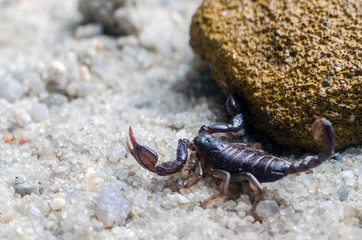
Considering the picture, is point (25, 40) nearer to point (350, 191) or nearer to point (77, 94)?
point (77, 94)

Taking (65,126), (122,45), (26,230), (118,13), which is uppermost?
(118,13)

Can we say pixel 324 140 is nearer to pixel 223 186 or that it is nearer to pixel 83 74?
pixel 223 186

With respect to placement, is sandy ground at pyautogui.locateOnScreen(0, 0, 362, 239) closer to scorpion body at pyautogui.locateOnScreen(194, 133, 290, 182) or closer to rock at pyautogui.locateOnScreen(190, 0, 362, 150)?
scorpion body at pyautogui.locateOnScreen(194, 133, 290, 182)

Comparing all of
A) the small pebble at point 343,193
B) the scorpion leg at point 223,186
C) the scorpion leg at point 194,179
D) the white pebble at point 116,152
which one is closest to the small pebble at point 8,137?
the white pebble at point 116,152

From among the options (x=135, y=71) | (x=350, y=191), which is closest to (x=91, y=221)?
(x=350, y=191)

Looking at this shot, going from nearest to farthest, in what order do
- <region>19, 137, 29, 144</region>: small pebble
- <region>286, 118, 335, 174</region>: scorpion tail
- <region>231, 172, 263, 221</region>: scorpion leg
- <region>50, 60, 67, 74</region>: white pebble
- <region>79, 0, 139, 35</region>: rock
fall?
<region>286, 118, 335, 174</region>: scorpion tail < <region>231, 172, 263, 221</region>: scorpion leg < <region>19, 137, 29, 144</region>: small pebble < <region>50, 60, 67, 74</region>: white pebble < <region>79, 0, 139, 35</region>: rock

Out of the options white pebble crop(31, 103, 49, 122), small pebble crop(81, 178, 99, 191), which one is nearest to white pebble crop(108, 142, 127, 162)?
small pebble crop(81, 178, 99, 191)
